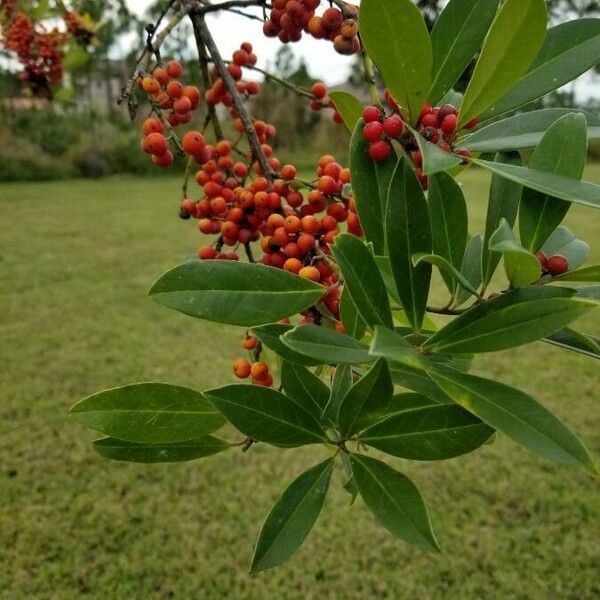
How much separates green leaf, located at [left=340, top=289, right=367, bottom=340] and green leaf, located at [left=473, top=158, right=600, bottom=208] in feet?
0.42

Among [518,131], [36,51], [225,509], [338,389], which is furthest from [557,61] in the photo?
[225,509]

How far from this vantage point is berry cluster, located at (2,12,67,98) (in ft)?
5.04

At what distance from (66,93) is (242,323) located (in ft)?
4.56

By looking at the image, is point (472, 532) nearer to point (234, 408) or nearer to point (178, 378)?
point (178, 378)

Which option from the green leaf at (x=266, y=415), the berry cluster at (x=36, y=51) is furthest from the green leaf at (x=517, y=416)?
the berry cluster at (x=36, y=51)

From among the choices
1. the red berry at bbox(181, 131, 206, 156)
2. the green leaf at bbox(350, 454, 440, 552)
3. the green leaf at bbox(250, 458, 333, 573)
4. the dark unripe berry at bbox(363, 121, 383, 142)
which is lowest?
the green leaf at bbox(250, 458, 333, 573)

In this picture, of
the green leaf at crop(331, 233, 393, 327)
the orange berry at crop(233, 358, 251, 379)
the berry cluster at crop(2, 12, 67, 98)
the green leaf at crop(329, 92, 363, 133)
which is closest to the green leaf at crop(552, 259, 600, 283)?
the green leaf at crop(331, 233, 393, 327)

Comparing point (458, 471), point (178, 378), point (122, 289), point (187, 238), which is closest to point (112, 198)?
point (187, 238)

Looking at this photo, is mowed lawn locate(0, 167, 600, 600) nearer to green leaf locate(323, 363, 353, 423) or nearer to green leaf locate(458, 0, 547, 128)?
green leaf locate(323, 363, 353, 423)

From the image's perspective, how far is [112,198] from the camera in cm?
867

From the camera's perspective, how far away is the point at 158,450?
51 centimetres

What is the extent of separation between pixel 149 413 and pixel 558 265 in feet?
0.93

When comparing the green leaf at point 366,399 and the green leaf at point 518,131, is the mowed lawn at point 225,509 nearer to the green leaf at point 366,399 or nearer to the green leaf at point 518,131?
the green leaf at point 366,399

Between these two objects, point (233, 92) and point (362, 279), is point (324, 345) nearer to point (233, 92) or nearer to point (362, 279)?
point (362, 279)
